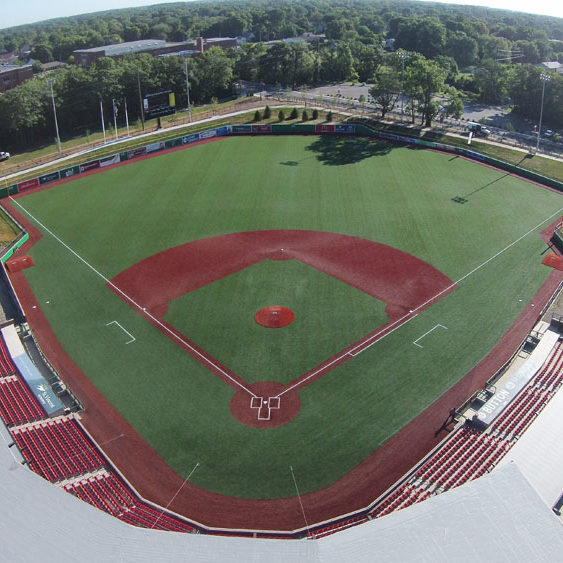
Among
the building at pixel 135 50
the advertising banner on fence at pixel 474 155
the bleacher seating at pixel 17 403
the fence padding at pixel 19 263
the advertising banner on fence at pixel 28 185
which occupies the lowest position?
the bleacher seating at pixel 17 403

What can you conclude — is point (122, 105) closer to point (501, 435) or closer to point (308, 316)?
point (308, 316)

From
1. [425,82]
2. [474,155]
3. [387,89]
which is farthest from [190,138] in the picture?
[474,155]

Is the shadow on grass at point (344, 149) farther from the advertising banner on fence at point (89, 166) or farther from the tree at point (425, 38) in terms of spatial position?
the tree at point (425, 38)

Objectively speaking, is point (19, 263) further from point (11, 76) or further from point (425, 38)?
point (425, 38)

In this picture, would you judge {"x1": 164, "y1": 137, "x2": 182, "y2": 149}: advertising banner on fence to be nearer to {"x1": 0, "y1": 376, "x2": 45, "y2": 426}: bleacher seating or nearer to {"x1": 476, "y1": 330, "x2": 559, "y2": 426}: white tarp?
{"x1": 0, "y1": 376, "x2": 45, "y2": 426}: bleacher seating

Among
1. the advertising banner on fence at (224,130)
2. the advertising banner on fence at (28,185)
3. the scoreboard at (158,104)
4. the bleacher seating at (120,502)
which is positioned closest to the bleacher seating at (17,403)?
the bleacher seating at (120,502)

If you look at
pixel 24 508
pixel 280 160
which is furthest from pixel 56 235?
pixel 24 508

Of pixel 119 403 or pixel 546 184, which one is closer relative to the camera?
pixel 119 403
